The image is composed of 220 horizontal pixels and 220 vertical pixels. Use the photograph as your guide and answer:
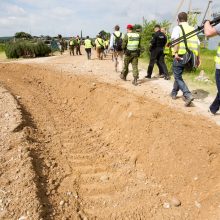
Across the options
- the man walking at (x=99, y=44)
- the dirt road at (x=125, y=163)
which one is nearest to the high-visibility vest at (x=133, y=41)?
the dirt road at (x=125, y=163)

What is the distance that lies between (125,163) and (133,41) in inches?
202

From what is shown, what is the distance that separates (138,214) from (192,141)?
1.51 meters

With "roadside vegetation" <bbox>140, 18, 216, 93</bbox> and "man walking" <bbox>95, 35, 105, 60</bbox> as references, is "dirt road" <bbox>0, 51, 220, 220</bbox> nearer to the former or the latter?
"roadside vegetation" <bbox>140, 18, 216, 93</bbox>

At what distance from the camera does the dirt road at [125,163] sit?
3947 millimetres

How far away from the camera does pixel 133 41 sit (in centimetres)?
928

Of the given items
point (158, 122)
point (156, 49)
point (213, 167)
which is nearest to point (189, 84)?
point (156, 49)

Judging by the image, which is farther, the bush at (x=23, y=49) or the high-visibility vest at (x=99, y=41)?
the bush at (x=23, y=49)

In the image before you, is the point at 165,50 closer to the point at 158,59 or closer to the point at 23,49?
the point at 158,59

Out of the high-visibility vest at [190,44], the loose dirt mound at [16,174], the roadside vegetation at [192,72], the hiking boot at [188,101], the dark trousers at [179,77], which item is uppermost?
the high-visibility vest at [190,44]

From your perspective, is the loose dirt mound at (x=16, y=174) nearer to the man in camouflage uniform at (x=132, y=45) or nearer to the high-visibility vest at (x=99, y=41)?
the man in camouflage uniform at (x=132, y=45)

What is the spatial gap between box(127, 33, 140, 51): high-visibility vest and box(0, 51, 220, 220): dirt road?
270cm

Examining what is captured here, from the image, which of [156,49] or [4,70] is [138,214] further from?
[4,70]

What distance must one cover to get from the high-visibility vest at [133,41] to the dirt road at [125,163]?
270 centimetres

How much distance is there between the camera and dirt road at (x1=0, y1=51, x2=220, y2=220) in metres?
3.95
